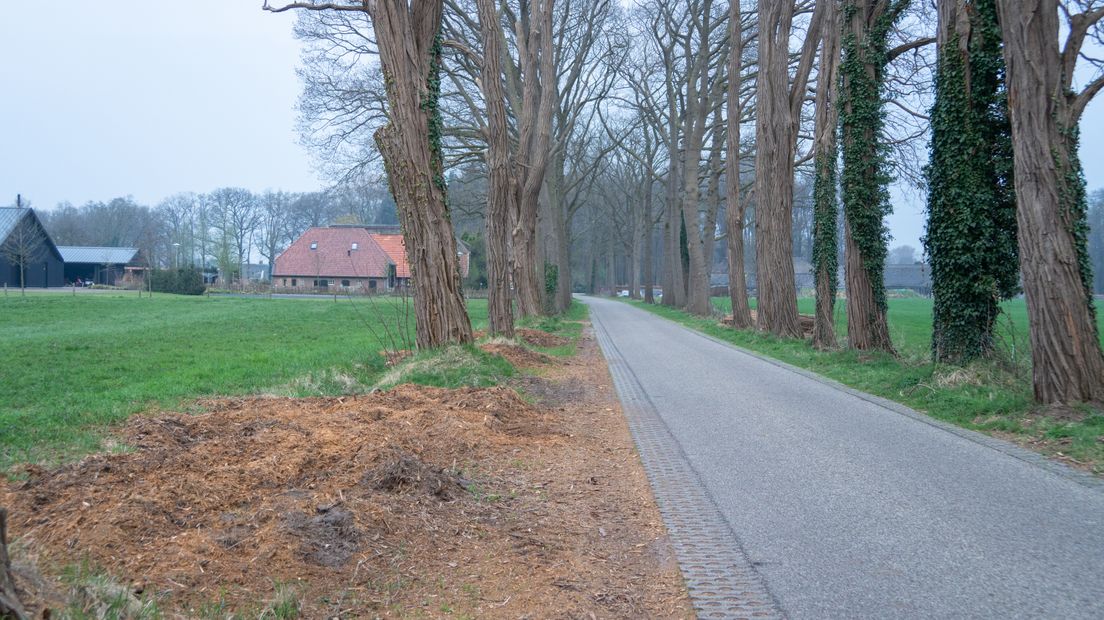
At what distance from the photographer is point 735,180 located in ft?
83.6

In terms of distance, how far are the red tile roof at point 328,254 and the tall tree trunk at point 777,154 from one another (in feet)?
180

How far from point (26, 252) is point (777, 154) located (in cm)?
4937

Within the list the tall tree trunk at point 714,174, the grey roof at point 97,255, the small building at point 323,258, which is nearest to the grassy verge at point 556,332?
the tall tree trunk at point 714,174

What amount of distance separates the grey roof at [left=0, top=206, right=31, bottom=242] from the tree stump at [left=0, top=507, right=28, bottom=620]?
6234cm

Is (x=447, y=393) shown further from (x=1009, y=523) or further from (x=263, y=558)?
(x=1009, y=523)

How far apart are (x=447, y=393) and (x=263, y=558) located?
5618mm

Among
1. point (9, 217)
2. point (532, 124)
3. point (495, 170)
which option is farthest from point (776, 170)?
point (9, 217)

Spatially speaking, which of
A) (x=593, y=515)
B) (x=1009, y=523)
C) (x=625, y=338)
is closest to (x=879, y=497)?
(x=1009, y=523)

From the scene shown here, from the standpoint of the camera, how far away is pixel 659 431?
898 cm

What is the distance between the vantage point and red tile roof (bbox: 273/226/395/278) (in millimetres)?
72688

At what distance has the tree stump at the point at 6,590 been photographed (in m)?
2.82

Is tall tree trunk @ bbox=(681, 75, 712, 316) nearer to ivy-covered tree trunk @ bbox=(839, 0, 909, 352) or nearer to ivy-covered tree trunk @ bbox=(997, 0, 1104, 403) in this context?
ivy-covered tree trunk @ bbox=(839, 0, 909, 352)

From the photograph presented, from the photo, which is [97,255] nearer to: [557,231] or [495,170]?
[557,231]

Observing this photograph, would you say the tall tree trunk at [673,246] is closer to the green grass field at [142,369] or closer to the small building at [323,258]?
the green grass field at [142,369]
